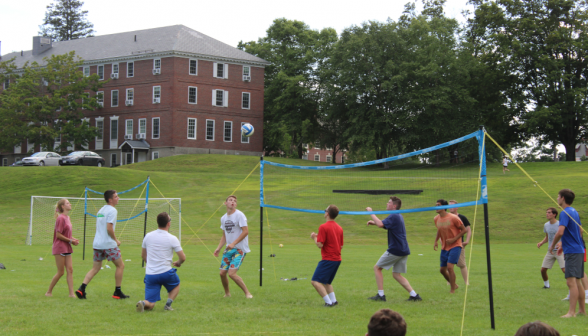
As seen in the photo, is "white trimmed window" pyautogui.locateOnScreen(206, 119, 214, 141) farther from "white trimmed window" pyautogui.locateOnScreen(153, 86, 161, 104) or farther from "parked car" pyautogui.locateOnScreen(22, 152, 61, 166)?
"parked car" pyautogui.locateOnScreen(22, 152, 61, 166)

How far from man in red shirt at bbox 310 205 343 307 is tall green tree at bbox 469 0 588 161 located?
150 ft

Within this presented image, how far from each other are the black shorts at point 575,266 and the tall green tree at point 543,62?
45003mm

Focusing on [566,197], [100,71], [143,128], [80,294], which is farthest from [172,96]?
[566,197]

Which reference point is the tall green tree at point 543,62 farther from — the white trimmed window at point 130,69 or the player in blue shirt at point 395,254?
the player in blue shirt at point 395,254

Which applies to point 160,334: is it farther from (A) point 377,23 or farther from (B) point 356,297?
(A) point 377,23

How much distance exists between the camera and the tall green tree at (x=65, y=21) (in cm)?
8519

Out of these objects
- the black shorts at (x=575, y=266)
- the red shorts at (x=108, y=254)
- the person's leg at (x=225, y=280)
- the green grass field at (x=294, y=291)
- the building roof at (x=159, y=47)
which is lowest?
the green grass field at (x=294, y=291)

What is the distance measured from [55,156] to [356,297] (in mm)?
52105

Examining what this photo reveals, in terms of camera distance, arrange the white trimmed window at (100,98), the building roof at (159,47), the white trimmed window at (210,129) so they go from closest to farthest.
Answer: the building roof at (159,47) → the white trimmed window at (210,129) → the white trimmed window at (100,98)

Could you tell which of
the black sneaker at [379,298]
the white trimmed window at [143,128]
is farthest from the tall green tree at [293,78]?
the black sneaker at [379,298]

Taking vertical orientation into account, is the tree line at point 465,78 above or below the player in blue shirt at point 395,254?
above

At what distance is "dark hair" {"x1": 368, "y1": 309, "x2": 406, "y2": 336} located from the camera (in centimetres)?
339

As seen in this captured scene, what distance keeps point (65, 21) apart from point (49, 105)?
30687 millimetres

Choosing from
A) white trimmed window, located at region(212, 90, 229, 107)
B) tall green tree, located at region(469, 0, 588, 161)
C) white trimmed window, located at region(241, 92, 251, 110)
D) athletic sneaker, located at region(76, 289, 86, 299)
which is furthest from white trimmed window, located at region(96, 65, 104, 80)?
athletic sneaker, located at region(76, 289, 86, 299)
